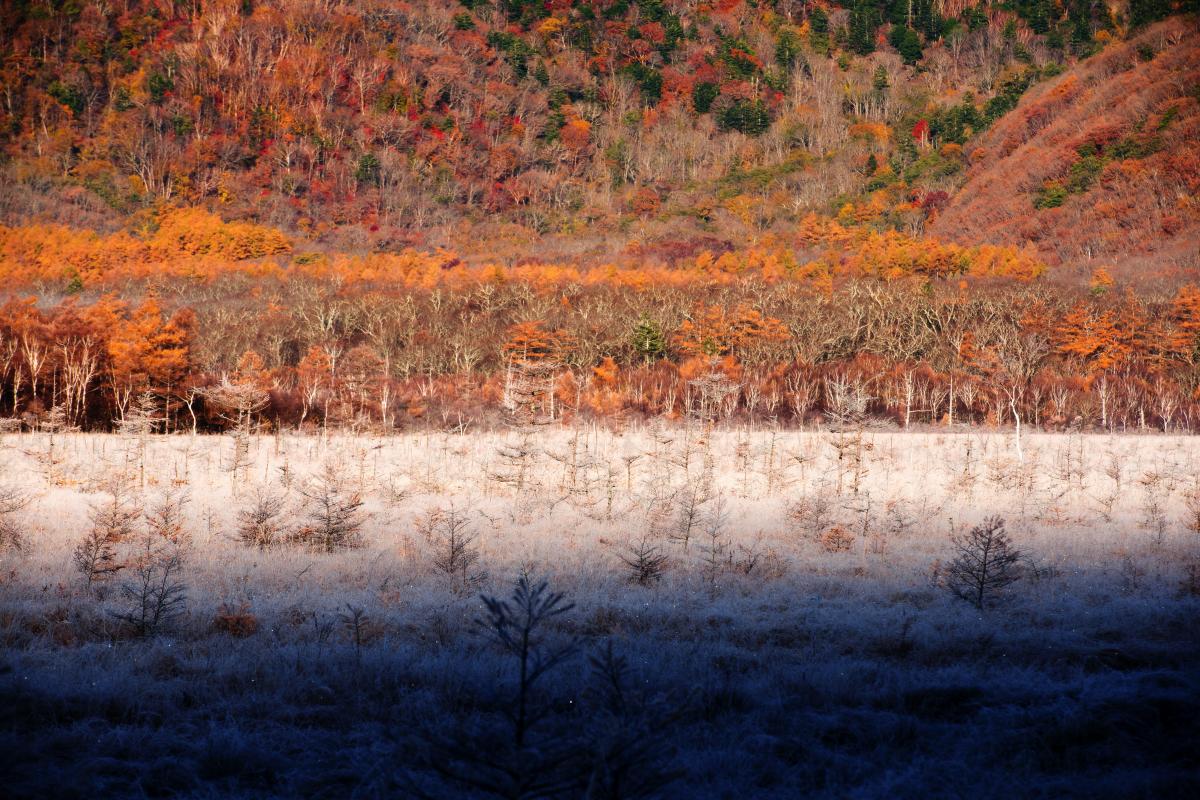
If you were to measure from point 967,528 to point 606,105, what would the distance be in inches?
6606

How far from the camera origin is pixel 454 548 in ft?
37.7

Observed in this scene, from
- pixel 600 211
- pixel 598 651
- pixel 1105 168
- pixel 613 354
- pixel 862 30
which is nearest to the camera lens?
pixel 598 651

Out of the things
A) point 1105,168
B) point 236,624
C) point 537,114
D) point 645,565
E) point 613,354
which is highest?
point 537,114

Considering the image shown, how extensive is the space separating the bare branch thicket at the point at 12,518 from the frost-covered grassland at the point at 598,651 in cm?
15

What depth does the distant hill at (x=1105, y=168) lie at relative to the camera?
262 feet

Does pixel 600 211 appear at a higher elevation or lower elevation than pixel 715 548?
higher

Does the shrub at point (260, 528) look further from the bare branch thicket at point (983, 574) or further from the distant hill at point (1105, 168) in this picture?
the distant hill at point (1105, 168)

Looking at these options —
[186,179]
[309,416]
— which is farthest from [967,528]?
[186,179]

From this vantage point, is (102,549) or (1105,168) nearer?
(102,549)

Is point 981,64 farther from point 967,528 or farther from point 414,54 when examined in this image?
point 967,528

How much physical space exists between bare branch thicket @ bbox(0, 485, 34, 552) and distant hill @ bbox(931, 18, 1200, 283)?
82.5 meters

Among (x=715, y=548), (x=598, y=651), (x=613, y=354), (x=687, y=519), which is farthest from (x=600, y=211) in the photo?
(x=598, y=651)

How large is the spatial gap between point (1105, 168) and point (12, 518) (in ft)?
355

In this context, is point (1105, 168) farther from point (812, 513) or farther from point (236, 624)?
point (236, 624)
